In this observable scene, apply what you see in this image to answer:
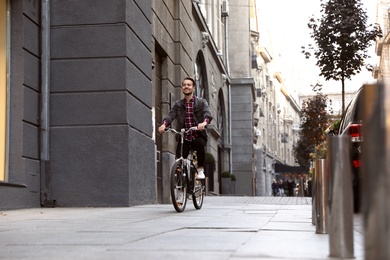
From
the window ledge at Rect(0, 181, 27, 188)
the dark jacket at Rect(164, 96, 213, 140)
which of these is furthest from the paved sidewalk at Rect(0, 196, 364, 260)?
the dark jacket at Rect(164, 96, 213, 140)

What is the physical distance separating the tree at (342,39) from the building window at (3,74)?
12.9 m

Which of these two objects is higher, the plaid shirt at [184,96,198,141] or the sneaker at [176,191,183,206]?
the plaid shirt at [184,96,198,141]

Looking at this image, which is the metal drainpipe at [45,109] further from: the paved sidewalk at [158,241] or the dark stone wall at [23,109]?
the paved sidewalk at [158,241]

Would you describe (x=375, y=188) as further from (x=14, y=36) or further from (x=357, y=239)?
(x=14, y=36)

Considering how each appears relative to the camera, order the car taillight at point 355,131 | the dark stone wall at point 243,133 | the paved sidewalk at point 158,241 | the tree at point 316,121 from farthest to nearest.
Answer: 1. the dark stone wall at point 243,133
2. the tree at point 316,121
3. the car taillight at point 355,131
4. the paved sidewalk at point 158,241

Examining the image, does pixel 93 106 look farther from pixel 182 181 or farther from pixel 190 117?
pixel 182 181

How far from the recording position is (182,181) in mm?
9930

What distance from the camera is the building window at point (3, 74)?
10.6 m

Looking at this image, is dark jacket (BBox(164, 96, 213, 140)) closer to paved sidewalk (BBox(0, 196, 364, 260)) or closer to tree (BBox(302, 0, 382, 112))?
paved sidewalk (BBox(0, 196, 364, 260))

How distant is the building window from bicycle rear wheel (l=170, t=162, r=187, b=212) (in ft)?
8.96

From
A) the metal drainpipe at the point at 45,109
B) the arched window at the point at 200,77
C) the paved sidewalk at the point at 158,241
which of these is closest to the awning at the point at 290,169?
the arched window at the point at 200,77

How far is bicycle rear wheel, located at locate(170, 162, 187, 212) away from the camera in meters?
9.56

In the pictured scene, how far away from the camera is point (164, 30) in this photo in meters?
16.6

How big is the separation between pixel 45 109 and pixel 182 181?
305cm
